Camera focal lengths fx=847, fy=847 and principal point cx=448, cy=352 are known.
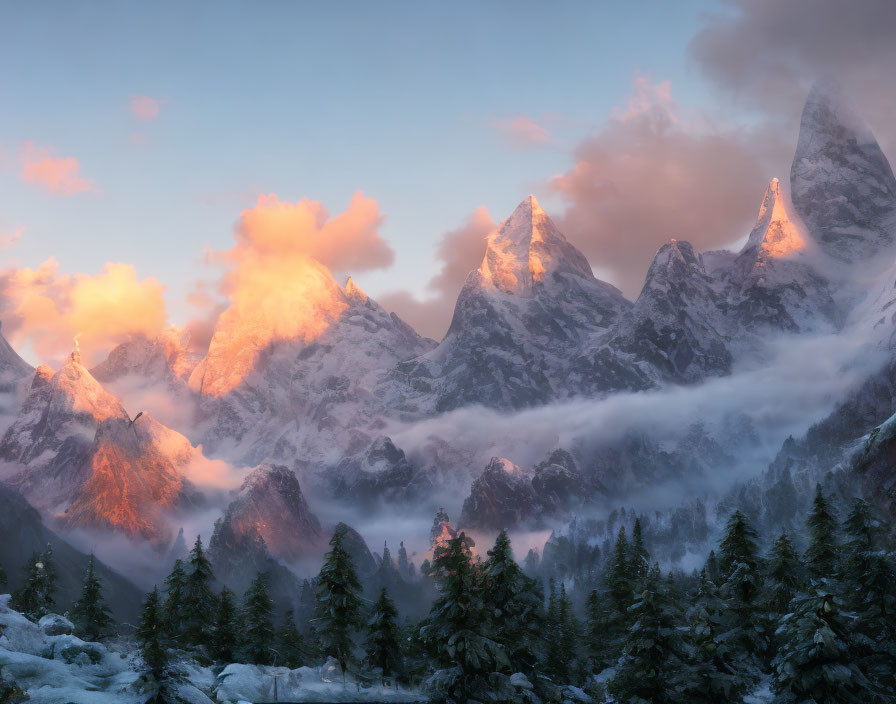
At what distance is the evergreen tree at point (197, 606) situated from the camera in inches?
3152

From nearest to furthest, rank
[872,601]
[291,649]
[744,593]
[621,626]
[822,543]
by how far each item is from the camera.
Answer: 1. [872,601]
2. [744,593]
3. [822,543]
4. [621,626]
5. [291,649]

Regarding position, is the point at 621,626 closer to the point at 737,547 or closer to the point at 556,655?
the point at 556,655

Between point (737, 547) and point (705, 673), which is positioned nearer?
point (705, 673)

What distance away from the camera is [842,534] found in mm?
59781

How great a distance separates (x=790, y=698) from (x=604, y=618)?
40.6m

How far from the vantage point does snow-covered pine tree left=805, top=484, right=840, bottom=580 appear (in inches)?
2402

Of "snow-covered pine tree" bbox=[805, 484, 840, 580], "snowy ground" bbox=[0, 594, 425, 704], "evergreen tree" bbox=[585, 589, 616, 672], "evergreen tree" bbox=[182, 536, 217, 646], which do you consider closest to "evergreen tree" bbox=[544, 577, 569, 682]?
"evergreen tree" bbox=[585, 589, 616, 672]

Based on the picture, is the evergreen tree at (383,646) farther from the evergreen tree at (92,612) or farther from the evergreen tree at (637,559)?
the evergreen tree at (92,612)

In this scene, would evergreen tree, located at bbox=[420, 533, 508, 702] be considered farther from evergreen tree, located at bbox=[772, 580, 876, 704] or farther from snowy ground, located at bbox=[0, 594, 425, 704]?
evergreen tree, located at bbox=[772, 580, 876, 704]

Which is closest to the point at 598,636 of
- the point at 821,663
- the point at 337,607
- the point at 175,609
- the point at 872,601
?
the point at 337,607

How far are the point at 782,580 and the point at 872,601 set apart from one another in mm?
9078

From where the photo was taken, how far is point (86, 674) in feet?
137

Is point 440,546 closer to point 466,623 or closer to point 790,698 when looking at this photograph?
point 466,623

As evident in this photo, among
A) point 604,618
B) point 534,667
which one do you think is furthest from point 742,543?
point 604,618
